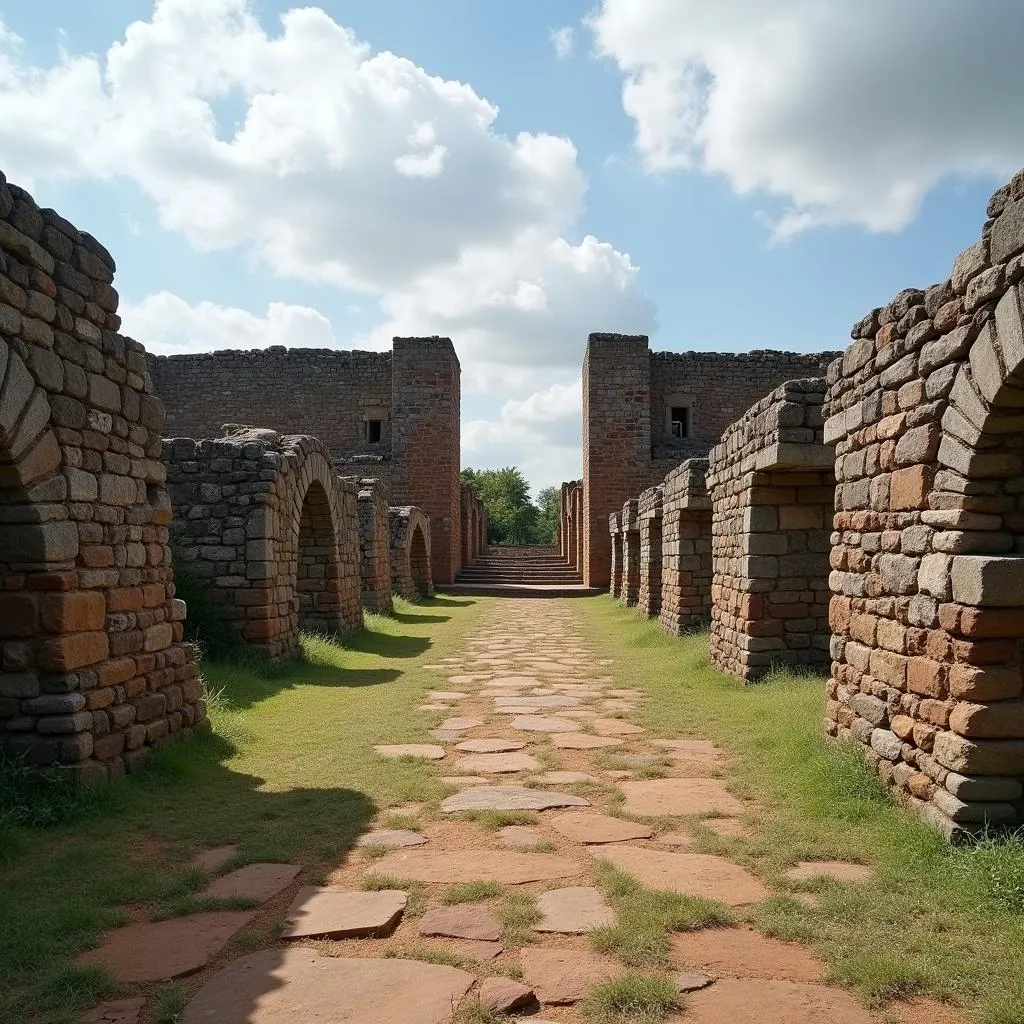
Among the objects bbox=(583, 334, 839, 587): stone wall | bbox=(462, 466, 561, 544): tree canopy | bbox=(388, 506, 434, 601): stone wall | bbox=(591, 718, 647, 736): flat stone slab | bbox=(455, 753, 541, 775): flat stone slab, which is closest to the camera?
bbox=(455, 753, 541, 775): flat stone slab

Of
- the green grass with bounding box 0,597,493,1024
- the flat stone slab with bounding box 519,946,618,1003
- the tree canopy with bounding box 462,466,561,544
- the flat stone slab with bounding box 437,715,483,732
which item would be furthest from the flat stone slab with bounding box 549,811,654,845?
the tree canopy with bounding box 462,466,561,544

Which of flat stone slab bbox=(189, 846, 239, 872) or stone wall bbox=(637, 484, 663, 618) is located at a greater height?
stone wall bbox=(637, 484, 663, 618)

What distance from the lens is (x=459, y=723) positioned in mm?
6707

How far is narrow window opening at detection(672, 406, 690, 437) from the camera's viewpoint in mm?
25719

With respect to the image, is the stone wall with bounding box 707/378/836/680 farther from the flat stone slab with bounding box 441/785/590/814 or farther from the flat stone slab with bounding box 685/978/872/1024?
the flat stone slab with bounding box 685/978/872/1024

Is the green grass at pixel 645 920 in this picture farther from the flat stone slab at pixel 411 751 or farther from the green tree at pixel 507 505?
the green tree at pixel 507 505

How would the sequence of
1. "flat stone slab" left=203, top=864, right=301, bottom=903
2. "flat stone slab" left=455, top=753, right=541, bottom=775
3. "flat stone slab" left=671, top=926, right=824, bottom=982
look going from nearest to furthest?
"flat stone slab" left=671, top=926, right=824, bottom=982 → "flat stone slab" left=203, top=864, right=301, bottom=903 → "flat stone slab" left=455, top=753, right=541, bottom=775

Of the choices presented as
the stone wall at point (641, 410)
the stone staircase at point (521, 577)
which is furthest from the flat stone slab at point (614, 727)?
the stone wall at point (641, 410)

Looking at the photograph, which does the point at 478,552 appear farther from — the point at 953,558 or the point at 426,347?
the point at 953,558

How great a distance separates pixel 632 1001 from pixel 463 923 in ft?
2.57

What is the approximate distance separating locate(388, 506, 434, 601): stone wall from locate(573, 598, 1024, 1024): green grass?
13.0 meters

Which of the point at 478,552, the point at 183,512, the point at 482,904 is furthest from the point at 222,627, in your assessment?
the point at 478,552

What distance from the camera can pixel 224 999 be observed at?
262cm

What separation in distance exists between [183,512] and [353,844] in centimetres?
585
